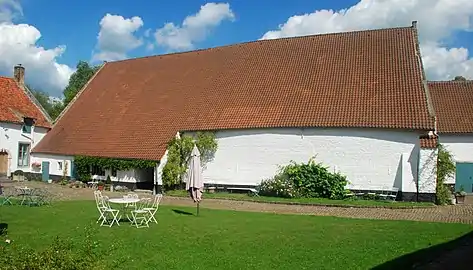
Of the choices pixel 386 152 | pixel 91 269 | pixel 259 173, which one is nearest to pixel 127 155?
pixel 259 173

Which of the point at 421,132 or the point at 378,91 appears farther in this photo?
the point at 378,91

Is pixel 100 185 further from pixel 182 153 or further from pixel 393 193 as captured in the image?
pixel 393 193

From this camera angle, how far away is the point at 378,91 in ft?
88.5

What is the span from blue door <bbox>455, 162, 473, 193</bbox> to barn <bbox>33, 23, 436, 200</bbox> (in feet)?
31.5

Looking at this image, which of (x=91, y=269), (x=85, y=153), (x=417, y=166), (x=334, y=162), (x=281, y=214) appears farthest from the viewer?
(x=85, y=153)

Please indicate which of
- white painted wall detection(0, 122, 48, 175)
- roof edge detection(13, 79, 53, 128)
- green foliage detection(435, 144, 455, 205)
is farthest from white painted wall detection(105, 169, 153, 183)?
green foliage detection(435, 144, 455, 205)

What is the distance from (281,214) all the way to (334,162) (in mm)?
8128

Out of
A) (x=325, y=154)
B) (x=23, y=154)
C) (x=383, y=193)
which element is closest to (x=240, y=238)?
(x=383, y=193)

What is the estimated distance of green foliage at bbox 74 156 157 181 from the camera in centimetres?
2989

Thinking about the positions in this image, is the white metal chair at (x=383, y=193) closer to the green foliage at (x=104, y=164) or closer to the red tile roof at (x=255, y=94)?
the red tile roof at (x=255, y=94)

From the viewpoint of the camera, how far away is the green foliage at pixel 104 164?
98.1ft

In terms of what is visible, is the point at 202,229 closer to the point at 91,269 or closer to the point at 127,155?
the point at 91,269

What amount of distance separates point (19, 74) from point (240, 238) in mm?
37956

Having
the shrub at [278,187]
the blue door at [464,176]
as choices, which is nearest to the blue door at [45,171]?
the shrub at [278,187]
